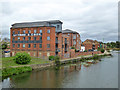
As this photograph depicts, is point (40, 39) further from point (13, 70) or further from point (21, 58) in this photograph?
point (13, 70)

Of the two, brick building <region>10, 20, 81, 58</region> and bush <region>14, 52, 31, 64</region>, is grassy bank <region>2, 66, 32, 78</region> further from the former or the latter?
brick building <region>10, 20, 81, 58</region>

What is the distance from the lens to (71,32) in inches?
2400

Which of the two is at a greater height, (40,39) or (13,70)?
(40,39)

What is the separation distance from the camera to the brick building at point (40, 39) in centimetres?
3715

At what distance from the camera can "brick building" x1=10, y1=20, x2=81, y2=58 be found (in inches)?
1463

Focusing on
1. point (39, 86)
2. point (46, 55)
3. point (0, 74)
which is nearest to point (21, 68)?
point (0, 74)

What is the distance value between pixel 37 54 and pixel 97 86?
25.2 meters

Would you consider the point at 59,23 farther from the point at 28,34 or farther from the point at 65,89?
the point at 65,89

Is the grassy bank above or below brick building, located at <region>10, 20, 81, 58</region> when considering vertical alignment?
below

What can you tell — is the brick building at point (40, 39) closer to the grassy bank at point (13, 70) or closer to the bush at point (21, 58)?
the bush at point (21, 58)

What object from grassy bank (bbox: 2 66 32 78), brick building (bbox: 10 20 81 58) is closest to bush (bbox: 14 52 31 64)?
grassy bank (bbox: 2 66 32 78)

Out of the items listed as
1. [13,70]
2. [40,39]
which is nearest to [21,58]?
[13,70]

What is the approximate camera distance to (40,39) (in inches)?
1495

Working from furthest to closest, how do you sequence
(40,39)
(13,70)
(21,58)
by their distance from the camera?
(40,39), (21,58), (13,70)
